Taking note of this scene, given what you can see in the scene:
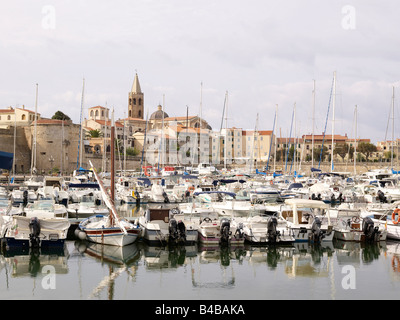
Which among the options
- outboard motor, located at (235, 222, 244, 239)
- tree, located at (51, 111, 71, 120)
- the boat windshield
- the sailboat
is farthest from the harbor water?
tree, located at (51, 111, 71, 120)

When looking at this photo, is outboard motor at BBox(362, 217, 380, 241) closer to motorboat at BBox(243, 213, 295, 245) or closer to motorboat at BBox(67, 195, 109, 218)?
motorboat at BBox(243, 213, 295, 245)

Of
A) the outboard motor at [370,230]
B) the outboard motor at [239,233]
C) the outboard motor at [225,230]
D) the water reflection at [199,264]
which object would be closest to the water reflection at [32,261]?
the water reflection at [199,264]

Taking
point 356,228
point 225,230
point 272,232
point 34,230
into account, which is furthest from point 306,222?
point 34,230

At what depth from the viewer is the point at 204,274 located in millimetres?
16203

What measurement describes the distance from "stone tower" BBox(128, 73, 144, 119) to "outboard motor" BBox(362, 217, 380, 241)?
127 meters

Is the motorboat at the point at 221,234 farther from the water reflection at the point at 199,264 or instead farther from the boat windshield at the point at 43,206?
the boat windshield at the point at 43,206

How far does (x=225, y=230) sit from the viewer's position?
66.1 ft

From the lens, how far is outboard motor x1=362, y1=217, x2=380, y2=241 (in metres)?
21.0

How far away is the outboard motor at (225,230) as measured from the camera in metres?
20.0

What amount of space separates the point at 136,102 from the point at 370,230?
12789cm

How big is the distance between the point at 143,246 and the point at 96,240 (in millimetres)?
1806

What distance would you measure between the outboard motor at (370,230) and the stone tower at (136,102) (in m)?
127

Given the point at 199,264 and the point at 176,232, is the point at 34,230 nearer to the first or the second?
the point at 176,232
